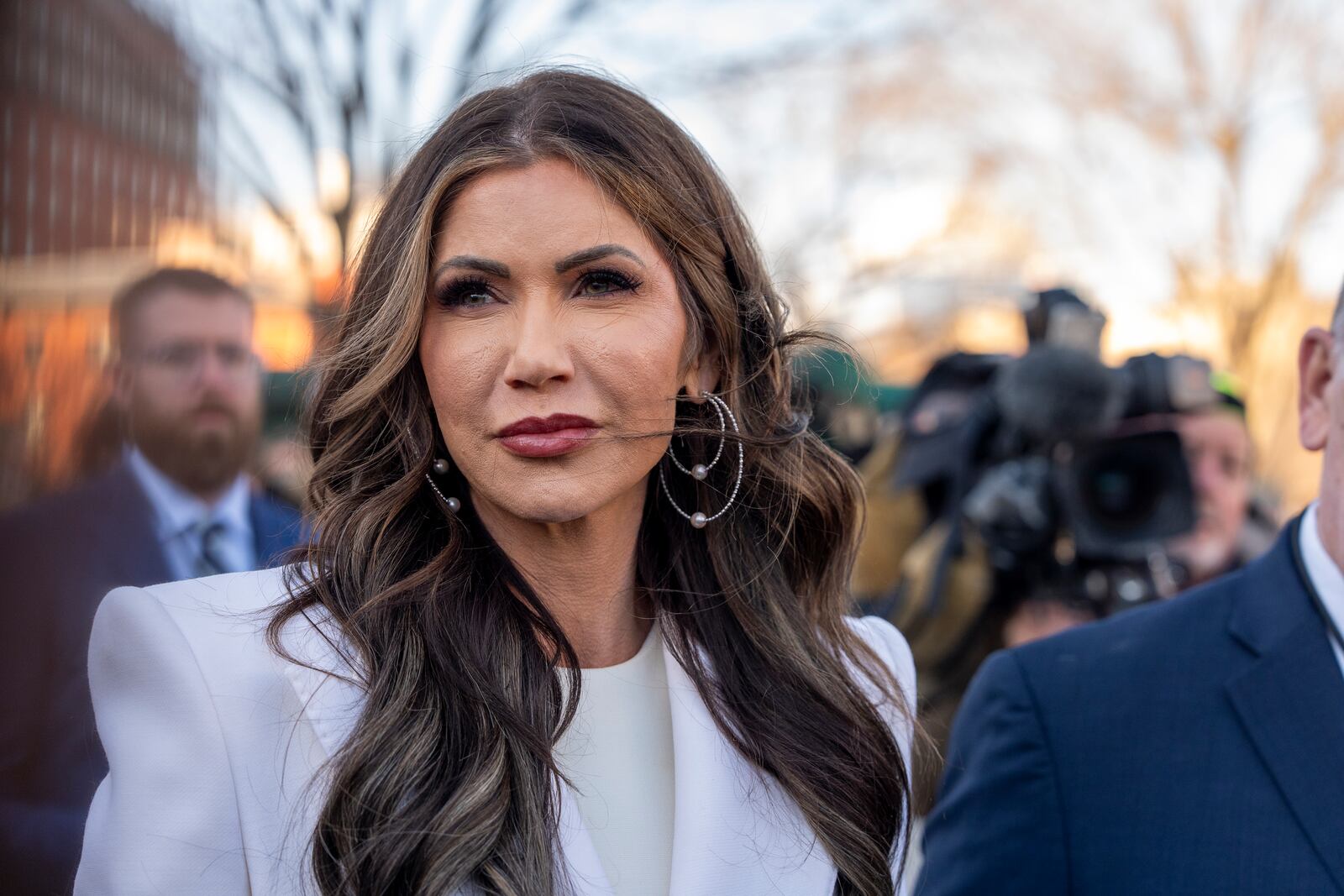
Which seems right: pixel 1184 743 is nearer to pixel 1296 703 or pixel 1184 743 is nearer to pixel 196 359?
pixel 1296 703

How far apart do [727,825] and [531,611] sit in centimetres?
40

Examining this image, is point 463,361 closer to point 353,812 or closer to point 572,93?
point 572,93

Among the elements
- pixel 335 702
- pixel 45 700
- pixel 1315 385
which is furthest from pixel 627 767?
pixel 1315 385

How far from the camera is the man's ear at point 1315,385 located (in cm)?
216

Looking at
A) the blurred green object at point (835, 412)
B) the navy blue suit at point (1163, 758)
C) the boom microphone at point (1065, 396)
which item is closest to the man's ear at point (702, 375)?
the navy blue suit at point (1163, 758)

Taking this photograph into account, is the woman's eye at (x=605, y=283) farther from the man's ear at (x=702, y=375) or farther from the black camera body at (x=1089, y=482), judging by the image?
the black camera body at (x=1089, y=482)

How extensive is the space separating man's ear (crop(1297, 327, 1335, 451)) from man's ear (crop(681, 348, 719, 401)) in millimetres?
982

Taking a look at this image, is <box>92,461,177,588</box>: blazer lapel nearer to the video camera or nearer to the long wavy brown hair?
the long wavy brown hair

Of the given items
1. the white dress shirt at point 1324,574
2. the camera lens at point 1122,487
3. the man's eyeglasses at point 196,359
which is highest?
the man's eyeglasses at point 196,359

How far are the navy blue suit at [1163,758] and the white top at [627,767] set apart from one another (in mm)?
587

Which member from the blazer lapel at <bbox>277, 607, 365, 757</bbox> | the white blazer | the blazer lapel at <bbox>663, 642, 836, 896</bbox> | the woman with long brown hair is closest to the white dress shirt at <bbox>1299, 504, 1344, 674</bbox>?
the woman with long brown hair

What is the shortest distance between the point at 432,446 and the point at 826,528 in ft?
2.30

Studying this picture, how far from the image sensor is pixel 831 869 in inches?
73.6

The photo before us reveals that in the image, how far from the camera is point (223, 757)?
159 centimetres
